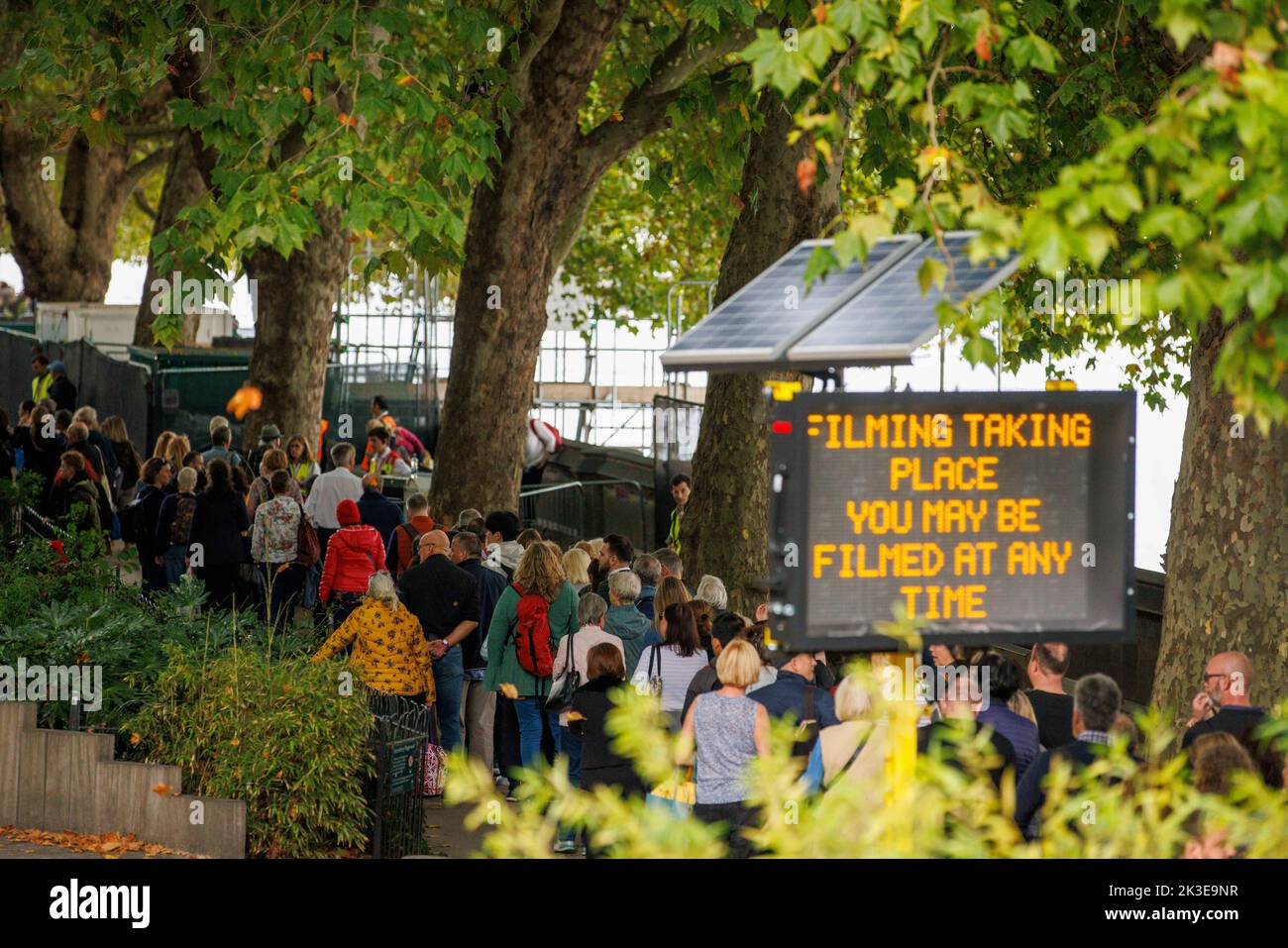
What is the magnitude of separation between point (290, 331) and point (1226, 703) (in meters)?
16.3

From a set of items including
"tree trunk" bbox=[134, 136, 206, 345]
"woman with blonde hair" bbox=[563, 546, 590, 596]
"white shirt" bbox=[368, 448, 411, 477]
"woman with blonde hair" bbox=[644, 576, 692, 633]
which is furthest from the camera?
"tree trunk" bbox=[134, 136, 206, 345]

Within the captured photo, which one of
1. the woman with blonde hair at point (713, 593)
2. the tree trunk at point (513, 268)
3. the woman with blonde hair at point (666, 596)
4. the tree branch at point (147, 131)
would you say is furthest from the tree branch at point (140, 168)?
the woman with blonde hair at point (666, 596)

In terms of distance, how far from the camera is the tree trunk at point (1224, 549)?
10.1 m

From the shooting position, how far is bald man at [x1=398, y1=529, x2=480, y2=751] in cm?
1286

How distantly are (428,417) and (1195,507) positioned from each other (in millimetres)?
22904

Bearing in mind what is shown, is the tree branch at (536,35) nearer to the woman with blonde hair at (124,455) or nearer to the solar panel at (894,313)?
the woman with blonde hair at (124,455)

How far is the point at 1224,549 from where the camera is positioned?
10.2m

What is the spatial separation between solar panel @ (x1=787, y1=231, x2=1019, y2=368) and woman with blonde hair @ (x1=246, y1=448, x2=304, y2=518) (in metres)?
10.4

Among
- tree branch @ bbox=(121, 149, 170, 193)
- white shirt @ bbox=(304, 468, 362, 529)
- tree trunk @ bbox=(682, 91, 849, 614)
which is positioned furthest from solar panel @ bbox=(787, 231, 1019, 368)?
tree branch @ bbox=(121, 149, 170, 193)

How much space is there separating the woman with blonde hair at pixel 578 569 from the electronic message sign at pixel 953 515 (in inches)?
236

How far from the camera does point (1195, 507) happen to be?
10.4m

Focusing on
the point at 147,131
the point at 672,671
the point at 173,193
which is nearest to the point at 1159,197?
the point at 672,671

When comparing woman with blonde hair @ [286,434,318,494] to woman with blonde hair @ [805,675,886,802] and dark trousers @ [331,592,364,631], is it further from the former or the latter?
woman with blonde hair @ [805,675,886,802]
